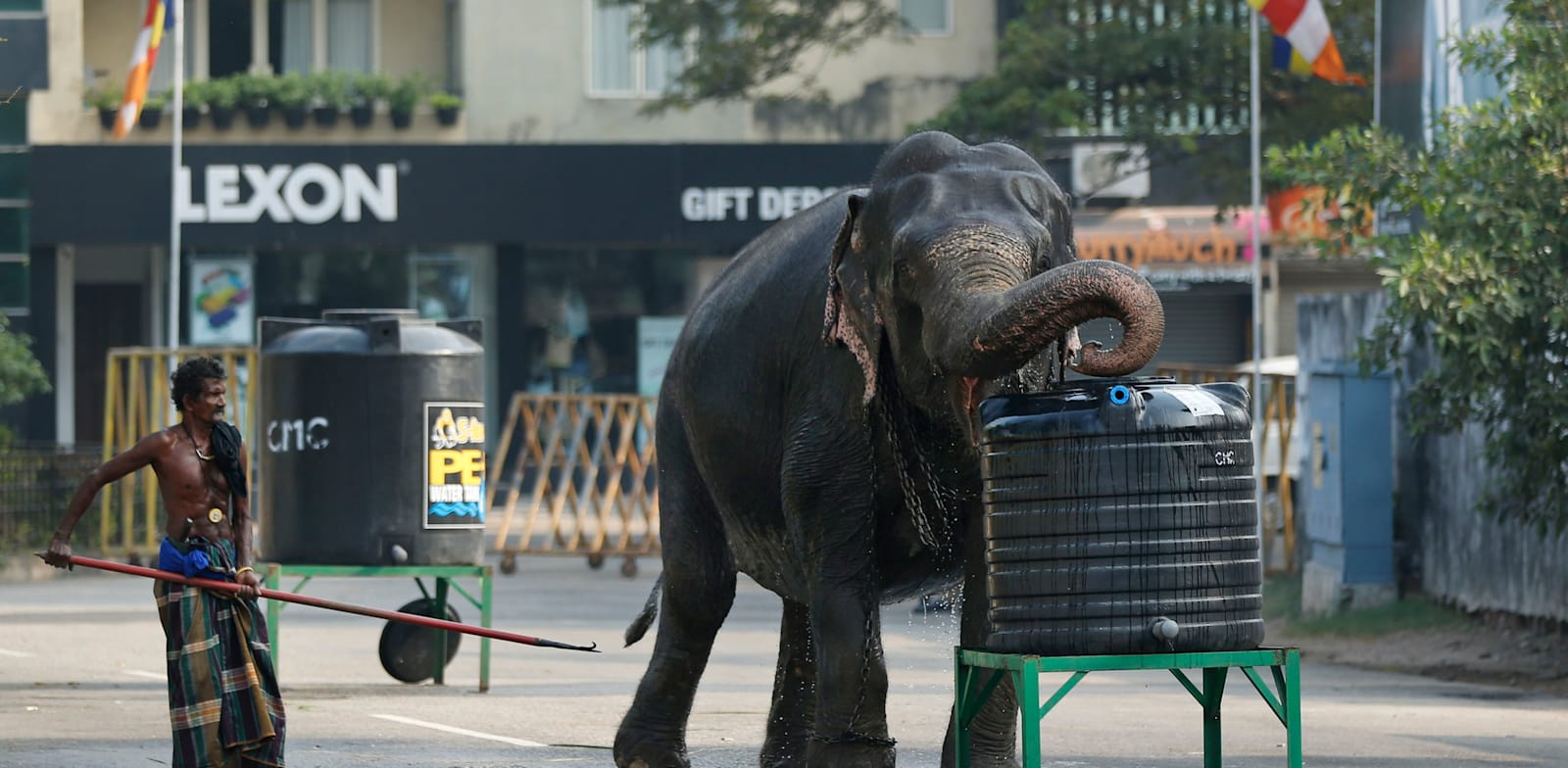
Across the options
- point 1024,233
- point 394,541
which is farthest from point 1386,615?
point 1024,233

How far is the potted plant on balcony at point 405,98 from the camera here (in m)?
29.8

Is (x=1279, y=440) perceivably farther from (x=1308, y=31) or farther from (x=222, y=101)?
(x=222, y=101)

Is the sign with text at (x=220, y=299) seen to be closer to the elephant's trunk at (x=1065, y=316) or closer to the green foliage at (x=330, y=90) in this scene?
the green foliage at (x=330, y=90)

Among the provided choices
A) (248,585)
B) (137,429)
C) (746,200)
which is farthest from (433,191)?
(248,585)

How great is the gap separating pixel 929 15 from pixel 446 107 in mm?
6260

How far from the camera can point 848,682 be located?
6863mm

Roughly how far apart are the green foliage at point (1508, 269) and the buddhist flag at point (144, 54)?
1441 centimetres

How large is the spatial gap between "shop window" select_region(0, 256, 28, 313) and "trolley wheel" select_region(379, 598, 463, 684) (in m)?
A: 17.8

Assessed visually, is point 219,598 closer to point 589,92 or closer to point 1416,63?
point 1416,63

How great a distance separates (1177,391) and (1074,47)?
18.8m

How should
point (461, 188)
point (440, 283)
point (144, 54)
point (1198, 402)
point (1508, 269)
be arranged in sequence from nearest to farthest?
1. point (1198, 402)
2. point (1508, 269)
3. point (144, 54)
4. point (461, 188)
5. point (440, 283)

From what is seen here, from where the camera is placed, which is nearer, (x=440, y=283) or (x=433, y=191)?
(x=433, y=191)

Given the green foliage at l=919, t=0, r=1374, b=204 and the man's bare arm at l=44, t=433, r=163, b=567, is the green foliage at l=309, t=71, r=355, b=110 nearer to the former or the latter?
the green foliage at l=919, t=0, r=1374, b=204

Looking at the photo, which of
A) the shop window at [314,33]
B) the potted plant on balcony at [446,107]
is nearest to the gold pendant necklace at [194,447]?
the potted plant on balcony at [446,107]
